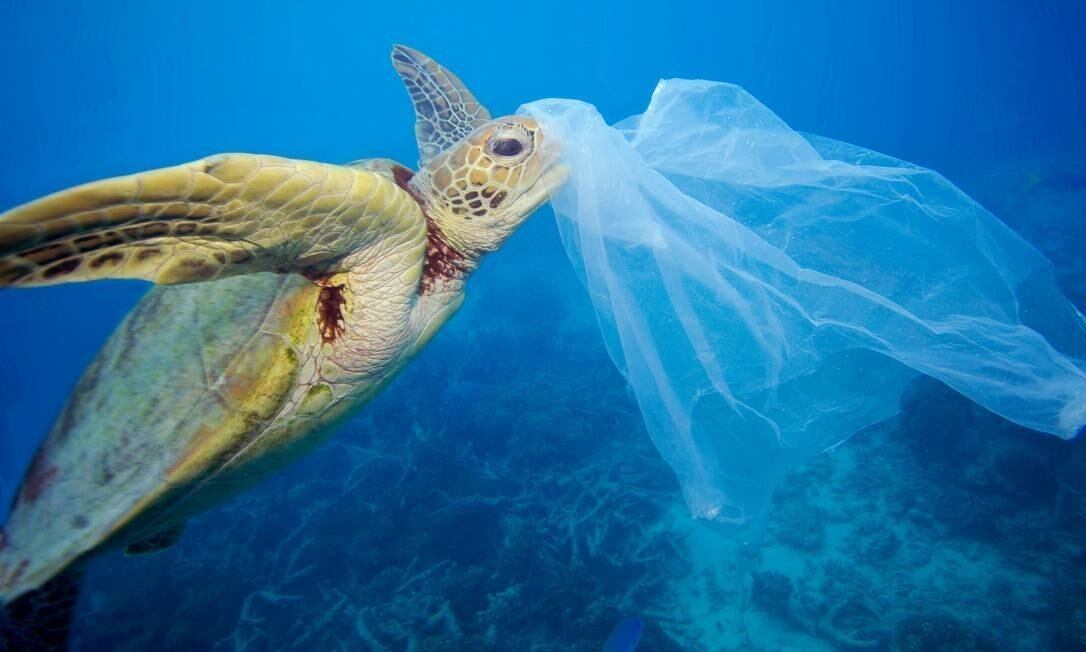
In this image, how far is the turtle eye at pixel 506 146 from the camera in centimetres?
199

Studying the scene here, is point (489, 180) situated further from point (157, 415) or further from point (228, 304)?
point (157, 415)

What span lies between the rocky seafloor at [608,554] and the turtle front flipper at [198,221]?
12.8 feet

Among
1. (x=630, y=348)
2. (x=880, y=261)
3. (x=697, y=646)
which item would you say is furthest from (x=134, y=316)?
(x=697, y=646)

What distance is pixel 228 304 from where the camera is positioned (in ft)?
5.71

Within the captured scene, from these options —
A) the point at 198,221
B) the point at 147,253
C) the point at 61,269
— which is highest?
the point at 198,221

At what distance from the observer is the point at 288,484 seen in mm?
6812

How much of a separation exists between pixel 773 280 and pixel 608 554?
166 inches

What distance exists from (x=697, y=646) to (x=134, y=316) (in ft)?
17.3

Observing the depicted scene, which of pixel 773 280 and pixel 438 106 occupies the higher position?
pixel 438 106

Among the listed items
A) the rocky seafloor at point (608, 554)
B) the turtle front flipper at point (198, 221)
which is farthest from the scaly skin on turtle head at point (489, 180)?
the rocky seafloor at point (608, 554)

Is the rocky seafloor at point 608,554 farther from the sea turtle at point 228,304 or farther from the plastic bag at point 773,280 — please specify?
the sea turtle at point 228,304

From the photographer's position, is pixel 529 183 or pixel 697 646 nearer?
pixel 529 183

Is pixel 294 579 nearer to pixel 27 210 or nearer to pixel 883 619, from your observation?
pixel 27 210

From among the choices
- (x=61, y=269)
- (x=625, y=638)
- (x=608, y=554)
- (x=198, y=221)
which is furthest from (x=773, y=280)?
(x=608, y=554)
